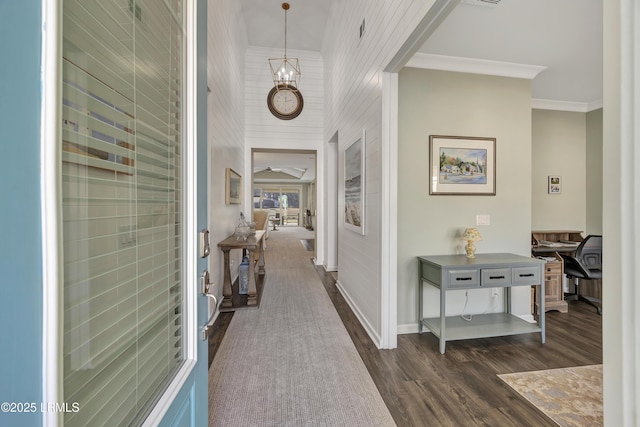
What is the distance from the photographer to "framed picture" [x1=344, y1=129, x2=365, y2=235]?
2.91 m

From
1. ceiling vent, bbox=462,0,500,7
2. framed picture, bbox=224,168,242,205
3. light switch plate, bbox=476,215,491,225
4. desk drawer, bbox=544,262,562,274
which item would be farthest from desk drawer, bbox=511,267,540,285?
framed picture, bbox=224,168,242,205

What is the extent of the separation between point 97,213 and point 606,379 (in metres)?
1.37

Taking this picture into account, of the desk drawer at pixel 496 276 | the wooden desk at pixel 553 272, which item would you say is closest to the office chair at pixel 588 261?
the wooden desk at pixel 553 272

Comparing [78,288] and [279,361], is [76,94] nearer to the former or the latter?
[78,288]

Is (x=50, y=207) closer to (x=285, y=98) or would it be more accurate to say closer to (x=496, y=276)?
(x=496, y=276)

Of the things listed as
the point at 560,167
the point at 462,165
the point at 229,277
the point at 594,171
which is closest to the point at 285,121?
the point at 229,277

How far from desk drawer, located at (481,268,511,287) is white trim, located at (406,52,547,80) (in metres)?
2.08

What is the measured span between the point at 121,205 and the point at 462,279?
8.24ft

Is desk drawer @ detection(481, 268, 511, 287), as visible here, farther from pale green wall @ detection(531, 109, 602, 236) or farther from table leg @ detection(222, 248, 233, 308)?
table leg @ detection(222, 248, 233, 308)

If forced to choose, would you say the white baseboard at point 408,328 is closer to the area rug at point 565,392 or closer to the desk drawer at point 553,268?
the area rug at point 565,392

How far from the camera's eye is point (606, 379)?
0.73 meters

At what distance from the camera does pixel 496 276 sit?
7.89ft

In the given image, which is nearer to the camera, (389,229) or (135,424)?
(135,424)

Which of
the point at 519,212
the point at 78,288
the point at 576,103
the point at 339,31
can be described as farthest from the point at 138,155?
the point at 576,103
